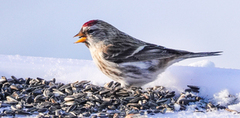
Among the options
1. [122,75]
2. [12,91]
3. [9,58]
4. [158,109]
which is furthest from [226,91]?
[9,58]

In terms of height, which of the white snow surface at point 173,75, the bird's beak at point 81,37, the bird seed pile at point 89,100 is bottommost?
the bird seed pile at point 89,100

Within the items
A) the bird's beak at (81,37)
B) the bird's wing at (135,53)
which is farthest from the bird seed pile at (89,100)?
the bird's beak at (81,37)

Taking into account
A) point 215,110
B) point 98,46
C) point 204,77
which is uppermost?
point 98,46

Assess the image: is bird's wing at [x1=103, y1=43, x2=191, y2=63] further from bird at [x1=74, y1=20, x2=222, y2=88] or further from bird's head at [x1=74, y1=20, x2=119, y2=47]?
bird's head at [x1=74, y1=20, x2=119, y2=47]

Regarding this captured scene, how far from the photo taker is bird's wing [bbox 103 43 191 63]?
4.47 m

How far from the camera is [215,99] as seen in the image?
170 inches

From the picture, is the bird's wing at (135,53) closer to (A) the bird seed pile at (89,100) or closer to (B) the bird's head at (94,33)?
(B) the bird's head at (94,33)

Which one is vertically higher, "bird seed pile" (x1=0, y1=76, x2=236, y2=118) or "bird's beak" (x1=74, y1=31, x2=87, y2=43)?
"bird's beak" (x1=74, y1=31, x2=87, y2=43)

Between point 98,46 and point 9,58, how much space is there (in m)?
1.67

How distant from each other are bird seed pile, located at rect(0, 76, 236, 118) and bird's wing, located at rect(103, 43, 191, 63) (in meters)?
0.38

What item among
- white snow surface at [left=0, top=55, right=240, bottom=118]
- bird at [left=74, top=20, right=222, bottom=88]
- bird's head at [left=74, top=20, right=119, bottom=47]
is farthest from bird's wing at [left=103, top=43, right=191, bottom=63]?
white snow surface at [left=0, top=55, right=240, bottom=118]

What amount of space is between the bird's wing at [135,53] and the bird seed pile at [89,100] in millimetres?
379

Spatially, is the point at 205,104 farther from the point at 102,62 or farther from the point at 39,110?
the point at 39,110

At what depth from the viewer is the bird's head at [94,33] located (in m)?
4.61
